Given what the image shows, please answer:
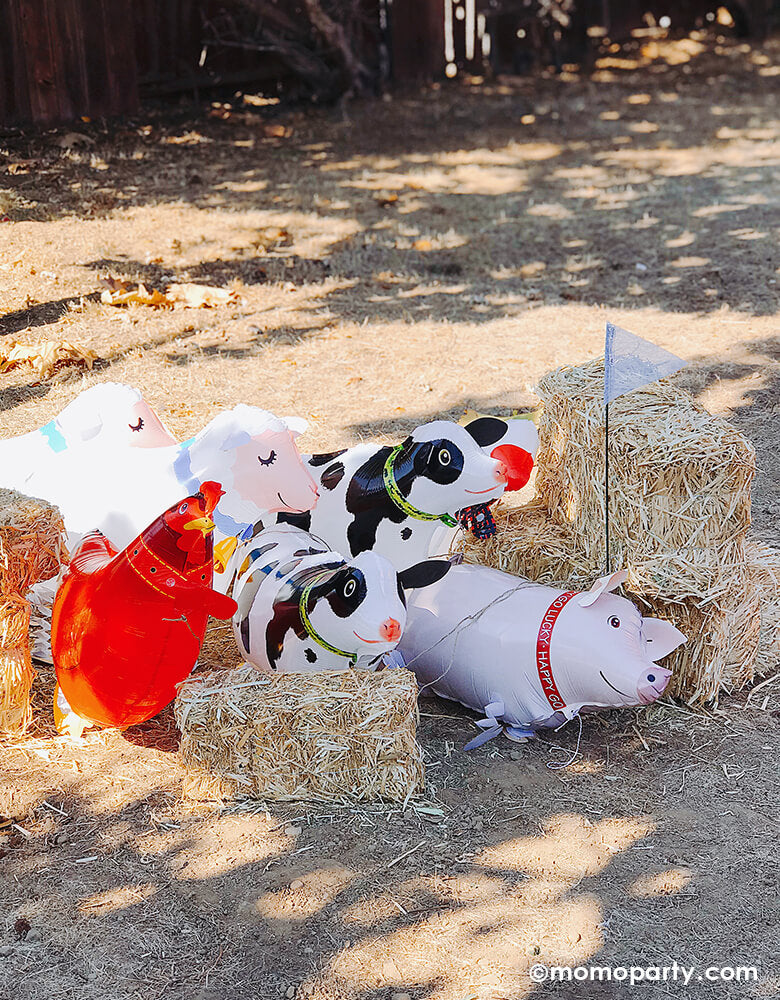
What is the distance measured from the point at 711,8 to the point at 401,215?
1110 cm

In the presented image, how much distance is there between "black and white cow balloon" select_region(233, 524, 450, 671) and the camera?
3176 mm

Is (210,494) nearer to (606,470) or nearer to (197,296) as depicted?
(606,470)

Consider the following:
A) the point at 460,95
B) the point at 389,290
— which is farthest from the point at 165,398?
the point at 460,95

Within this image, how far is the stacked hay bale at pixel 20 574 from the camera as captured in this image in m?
3.41

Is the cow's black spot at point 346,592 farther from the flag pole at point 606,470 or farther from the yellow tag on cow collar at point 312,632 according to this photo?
the flag pole at point 606,470

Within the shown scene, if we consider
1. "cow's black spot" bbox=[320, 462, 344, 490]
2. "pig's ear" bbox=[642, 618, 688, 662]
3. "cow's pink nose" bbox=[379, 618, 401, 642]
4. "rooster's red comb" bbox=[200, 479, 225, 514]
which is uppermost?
"rooster's red comb" bbox=[200, 479, 225, 514]

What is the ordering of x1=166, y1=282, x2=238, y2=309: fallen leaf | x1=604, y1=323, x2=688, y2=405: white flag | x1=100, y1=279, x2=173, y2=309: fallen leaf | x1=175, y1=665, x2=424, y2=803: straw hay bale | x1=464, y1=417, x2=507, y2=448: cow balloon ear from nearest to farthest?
x1=175, y1=665, x2=424, y2=803: straw hay bale
x1=604, y1=323, x2=688, y2=405: white flag
x1=464, y1=417, x2=507, y2=448: cow balloon ear
x1=100, y1=279, x2=173, y2=309: fallen leaf
x1=166, y1=282, x2=238, y2=309: fallen leaf

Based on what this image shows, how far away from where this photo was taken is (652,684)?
11.0ft

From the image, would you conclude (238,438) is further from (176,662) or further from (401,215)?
(401,215)

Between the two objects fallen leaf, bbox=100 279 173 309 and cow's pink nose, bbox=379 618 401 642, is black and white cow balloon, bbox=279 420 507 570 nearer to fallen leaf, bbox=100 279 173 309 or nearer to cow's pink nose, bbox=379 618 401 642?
cow's pink nose, bbox=379 618 401 642

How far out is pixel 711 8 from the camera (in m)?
17.4

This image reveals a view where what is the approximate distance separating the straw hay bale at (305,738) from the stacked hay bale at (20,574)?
0.55 m

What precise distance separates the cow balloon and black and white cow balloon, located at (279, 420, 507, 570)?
55 centimetres

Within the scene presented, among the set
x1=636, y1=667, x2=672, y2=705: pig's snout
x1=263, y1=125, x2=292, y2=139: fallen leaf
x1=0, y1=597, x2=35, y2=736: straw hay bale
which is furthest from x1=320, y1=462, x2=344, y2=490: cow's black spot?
x1=263, y1=125, x2=292, y2=139: fallen leaf
